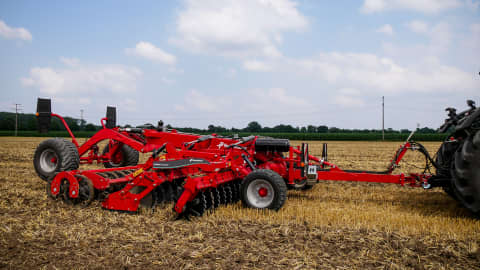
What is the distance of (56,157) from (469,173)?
7783 mm

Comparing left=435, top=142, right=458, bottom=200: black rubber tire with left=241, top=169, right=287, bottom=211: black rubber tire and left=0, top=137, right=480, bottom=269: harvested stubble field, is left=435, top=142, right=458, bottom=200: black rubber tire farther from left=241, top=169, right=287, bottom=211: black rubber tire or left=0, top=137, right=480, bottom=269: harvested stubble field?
left=241, top=169, right=287, bottom=211: black rubber tire

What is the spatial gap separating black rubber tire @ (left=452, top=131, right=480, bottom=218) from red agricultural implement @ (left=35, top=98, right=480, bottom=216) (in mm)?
12

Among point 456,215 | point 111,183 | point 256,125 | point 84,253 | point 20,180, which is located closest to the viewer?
point 84,253

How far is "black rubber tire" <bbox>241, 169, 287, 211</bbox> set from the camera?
5920mm

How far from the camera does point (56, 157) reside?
7.93 metres

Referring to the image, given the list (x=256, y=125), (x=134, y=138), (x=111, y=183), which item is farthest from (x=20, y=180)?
(x=256, y=125)

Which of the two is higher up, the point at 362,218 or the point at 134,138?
the point at 134,138

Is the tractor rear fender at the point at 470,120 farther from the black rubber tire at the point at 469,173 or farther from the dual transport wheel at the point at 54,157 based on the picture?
the dual transport wheel at the point at 54,157

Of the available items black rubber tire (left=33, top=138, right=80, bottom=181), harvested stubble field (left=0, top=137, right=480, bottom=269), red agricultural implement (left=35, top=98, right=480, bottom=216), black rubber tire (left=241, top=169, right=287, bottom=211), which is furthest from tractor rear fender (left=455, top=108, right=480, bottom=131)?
black rubber tire (left=33, top=138, right=80, bottom=181)

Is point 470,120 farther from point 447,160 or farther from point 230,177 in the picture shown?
point 230,177

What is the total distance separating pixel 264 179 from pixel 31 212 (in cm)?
392

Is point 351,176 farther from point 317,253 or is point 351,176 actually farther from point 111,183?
point 111,183

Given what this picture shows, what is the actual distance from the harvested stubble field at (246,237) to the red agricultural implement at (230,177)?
27 centimetres

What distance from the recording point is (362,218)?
219 inches
